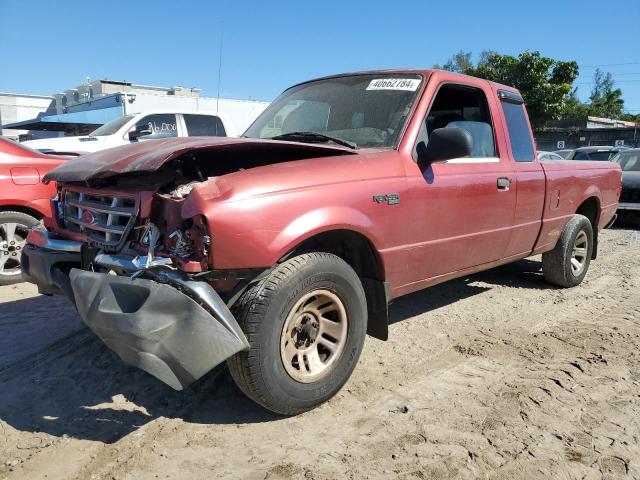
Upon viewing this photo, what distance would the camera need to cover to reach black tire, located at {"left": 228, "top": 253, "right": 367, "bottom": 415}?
2559 millimetres

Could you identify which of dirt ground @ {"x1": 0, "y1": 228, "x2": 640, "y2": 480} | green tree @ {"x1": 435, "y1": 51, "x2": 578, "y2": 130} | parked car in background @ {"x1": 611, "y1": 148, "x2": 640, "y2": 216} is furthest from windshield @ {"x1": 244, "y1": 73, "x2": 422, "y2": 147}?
green tree @ {"x1": 435, "y1": 51, "x2": 578, "y2": 130}

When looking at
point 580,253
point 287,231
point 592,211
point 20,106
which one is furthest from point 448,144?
point 20,106

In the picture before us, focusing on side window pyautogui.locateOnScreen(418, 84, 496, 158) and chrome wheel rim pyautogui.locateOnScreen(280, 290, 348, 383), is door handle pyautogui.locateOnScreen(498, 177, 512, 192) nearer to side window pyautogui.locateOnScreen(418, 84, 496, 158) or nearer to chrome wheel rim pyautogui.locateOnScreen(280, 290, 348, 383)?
side window pyautogui.locateOnScreen(418, 84, 496, 158)

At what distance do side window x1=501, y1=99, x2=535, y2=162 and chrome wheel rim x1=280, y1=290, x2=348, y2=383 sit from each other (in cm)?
249

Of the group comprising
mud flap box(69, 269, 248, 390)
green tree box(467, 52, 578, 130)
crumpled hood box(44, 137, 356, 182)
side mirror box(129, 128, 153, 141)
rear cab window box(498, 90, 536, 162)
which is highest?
green tree box(467, 52, 578, 130)

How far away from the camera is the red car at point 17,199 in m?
5.39

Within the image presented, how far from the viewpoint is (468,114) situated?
4.48 meters

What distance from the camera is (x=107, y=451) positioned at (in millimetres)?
2551

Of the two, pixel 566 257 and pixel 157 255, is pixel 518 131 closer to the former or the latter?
pixel 566 257

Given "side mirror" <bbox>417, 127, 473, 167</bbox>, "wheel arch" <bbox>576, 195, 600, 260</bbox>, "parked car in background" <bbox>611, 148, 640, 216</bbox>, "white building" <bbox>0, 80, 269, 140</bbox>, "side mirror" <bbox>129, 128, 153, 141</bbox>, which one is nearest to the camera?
"side mirror" <bbox>417, 127, 473, 167</bbox>

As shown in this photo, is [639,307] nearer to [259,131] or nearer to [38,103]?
[259,131]

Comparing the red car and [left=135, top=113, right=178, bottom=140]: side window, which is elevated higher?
[left=135, top=113, right=178, bottom=140]: side window

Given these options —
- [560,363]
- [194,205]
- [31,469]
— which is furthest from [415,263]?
[31,469]

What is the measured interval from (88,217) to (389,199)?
181 cm
